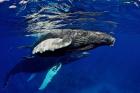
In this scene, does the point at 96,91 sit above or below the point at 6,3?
below

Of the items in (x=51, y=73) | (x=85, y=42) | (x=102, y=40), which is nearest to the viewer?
(x=102, y=40)

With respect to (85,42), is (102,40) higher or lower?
higher

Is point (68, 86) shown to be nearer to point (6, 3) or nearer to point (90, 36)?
point (6, 3)

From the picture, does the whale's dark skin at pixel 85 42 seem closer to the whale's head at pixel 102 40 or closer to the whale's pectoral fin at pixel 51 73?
the whale's head at pixel 102 40

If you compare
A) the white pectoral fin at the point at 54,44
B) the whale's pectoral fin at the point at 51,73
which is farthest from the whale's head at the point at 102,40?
the whale's pectoral fin at the point at 51,73

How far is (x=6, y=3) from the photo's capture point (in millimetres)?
15867

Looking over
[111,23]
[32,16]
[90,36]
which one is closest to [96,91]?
[111,23]

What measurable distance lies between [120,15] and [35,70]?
34.5 feet

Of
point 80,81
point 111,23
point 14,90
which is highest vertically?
point 111,23

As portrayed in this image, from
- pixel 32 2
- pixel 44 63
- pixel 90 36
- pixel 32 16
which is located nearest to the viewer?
pixel 90 36

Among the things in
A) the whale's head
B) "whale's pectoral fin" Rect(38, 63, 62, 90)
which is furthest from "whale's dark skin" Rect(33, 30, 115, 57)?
"whale's pectoral fin" Rect(38, 63, 62, 90)

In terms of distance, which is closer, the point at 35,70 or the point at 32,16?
the point at 35,70

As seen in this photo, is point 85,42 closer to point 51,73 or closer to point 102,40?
point 102,40

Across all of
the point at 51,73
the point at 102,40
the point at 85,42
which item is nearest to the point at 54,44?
the point at 85,42
